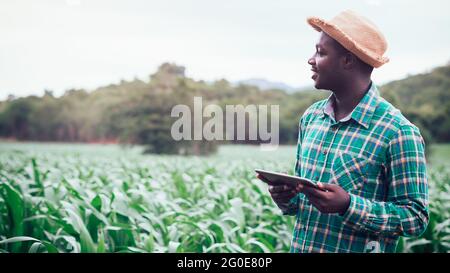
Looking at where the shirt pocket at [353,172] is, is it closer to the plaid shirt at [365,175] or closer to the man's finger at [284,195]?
the plaid shirt at [365,175]

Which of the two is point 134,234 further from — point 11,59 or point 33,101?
point 33,101

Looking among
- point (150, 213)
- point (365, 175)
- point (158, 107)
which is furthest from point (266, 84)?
point (365, 175)

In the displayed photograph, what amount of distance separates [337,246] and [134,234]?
1.17m

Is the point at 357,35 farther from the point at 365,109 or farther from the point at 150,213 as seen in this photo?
the point at 150,213

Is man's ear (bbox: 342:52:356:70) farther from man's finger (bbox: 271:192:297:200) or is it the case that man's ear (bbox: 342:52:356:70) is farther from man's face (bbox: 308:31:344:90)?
man's finger (bbox: 271:192:297:200)

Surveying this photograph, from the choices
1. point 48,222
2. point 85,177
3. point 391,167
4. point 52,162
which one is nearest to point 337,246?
point 391,167

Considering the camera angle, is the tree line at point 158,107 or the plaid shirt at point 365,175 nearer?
the plaid shirt at point 365,175

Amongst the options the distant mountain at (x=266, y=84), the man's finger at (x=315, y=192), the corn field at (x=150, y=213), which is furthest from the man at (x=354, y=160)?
the distant mountain at (x=266, y=84)

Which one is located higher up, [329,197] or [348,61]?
[348,61]

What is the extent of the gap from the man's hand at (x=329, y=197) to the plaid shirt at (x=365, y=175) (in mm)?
26

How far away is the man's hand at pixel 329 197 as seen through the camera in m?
1.17

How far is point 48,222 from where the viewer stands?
2303 millimetres

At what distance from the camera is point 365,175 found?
4.17 ft

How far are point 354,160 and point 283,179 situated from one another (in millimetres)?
212
